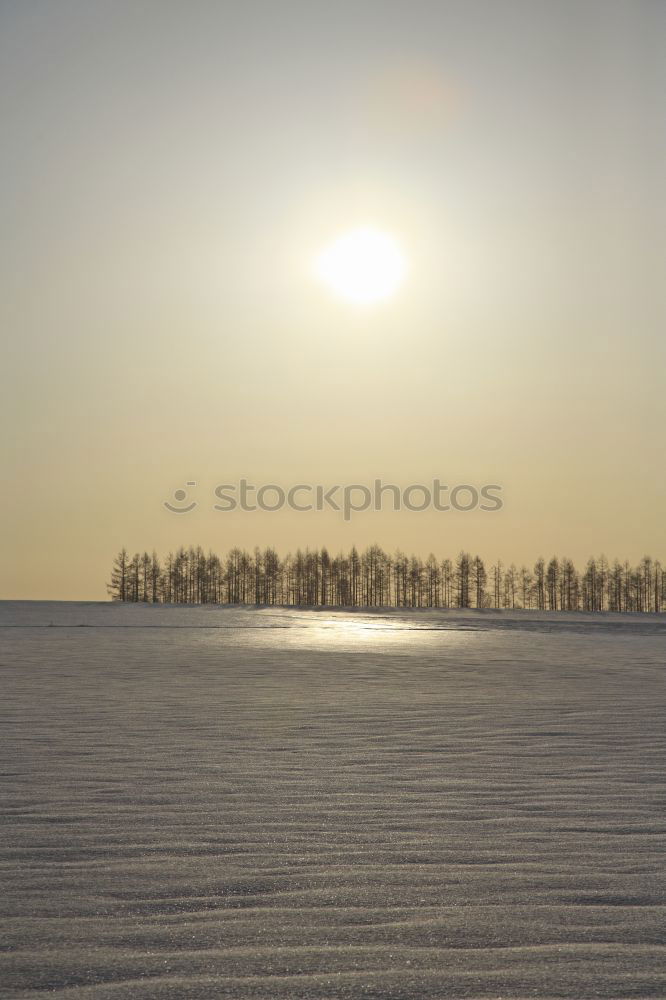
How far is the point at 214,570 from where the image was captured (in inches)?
3912

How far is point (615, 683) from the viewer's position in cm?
1405

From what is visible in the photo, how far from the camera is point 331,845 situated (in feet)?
16.4

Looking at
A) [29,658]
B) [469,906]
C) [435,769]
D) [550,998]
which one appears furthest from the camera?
[29,658]

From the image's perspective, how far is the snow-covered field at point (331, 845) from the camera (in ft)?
11.1

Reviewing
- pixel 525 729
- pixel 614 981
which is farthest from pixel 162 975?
pixel 525 729

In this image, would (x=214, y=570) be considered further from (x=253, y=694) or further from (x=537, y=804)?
(x=537, y=804)

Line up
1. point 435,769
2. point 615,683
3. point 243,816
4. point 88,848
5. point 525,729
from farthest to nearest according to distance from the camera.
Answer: point 615,683 → point 525,729 → point 435,769 → point 243,816 → point 88,848

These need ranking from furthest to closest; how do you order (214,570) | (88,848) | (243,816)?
(214,570)
(243,816)
(88,848)

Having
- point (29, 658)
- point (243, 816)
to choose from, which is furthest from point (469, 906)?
point (29, 658)

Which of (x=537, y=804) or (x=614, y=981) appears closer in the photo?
(x=614, y=981)

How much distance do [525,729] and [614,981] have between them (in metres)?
6.00

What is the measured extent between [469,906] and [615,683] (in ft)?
35.0

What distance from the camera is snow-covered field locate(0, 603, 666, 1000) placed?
338cm

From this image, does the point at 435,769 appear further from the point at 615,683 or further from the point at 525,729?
the point at 615,683
